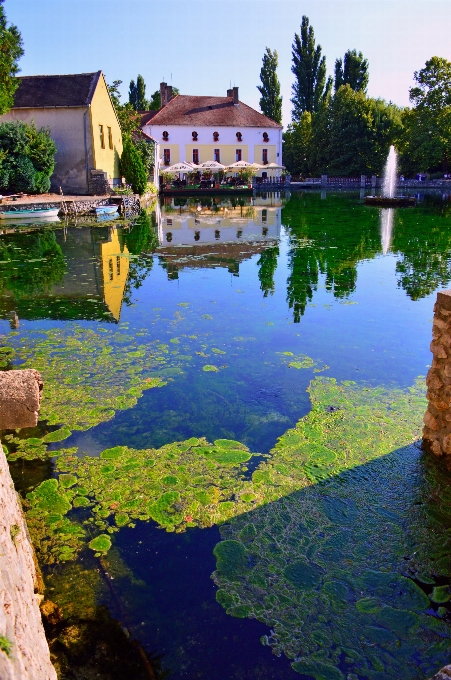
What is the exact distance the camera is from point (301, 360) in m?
7.30

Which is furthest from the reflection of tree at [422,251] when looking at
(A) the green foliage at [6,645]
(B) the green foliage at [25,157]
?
(B) the green foliage at [25,157]

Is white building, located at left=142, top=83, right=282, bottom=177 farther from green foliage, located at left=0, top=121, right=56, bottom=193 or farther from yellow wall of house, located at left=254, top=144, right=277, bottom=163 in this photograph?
green foliage, located at left=0, top=121, right=56, bottom=193

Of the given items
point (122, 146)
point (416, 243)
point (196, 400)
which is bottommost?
point (196, 400)

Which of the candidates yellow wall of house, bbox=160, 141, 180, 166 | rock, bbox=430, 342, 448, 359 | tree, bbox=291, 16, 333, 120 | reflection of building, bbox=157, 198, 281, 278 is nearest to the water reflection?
reflection of building, bbox=157, 198, 281, 278

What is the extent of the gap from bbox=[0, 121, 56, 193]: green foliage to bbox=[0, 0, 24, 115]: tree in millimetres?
1390

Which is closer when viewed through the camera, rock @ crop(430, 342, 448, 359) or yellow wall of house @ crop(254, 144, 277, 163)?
rock @ crop(430, 342, 448, 359)

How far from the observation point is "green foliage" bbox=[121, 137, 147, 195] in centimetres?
3114

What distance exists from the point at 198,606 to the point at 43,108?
29.3 metres

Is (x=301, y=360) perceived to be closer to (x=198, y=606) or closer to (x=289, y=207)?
(x=198, y=606)

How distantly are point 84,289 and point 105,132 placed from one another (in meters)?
21.6

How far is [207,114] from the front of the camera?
53.5 meters

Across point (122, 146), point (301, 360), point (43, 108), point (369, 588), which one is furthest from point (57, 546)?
point (122, 146)

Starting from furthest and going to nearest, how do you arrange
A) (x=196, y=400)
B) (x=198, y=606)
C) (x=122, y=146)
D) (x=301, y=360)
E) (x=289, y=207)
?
1. (x=122, y=146)
2. (x=289, y=207)
3. (x=301, y=360)
4. (x=196, y=400)
5. (x=198, y=606)

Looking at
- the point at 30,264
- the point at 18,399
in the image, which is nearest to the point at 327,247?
the point at 30,264
